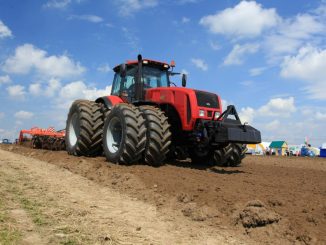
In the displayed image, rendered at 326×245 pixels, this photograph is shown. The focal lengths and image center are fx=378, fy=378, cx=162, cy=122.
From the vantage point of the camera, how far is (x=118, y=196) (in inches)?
258

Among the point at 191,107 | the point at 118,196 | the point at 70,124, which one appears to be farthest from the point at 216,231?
the point at 70,124

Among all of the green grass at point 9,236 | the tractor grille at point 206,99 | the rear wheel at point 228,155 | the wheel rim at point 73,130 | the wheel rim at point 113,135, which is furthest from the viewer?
the wheel rim at point 73,130

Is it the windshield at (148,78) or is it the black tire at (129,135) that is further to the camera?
the windshield at (148,78)

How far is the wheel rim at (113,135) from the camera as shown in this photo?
968 centimetres

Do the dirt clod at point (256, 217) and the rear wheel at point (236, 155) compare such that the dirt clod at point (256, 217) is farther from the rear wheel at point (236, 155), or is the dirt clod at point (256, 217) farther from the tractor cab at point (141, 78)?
the tractor cab at point (141, 78)

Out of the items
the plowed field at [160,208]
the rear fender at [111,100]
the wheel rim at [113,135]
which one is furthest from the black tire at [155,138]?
the rear fender at [111,100]

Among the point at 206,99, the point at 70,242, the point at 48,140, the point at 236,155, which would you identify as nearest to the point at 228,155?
the point at 236,155

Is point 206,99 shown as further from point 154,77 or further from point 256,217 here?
point 256,217

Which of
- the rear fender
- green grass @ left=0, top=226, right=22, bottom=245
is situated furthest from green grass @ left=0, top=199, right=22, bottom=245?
the rear fender

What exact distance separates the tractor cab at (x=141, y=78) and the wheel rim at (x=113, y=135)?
1044 millimetres

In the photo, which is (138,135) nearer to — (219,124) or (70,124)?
(219,124)

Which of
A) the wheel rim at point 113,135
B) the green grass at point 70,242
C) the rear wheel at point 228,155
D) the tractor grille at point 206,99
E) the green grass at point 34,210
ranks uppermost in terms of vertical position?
the tractor grille at point 206,99

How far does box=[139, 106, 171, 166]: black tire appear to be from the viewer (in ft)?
27.8

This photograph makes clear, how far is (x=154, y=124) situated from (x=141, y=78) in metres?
2.38
